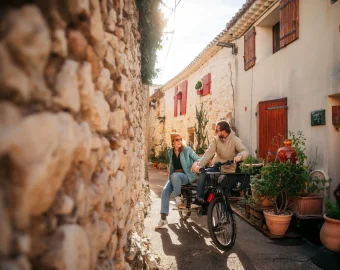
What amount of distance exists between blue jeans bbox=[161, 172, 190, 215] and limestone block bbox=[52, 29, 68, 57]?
3.77m

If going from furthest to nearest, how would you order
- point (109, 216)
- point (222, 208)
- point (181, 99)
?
point (181, 99) → point (222, 208) → point (109, 216)

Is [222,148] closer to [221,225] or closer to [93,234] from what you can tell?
[221,225]

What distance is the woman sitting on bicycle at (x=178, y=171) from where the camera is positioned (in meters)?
4.51

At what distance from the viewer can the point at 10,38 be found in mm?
713

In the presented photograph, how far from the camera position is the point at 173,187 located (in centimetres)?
462

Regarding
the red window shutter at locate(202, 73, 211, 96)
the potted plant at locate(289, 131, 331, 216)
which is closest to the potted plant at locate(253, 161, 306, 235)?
the potted plant at locate(289, 131, 331, 216)

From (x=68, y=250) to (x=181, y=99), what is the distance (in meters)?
13.3

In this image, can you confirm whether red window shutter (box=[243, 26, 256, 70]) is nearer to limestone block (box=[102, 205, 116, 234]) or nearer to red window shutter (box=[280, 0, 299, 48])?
red window shutter (box=[280, 0, 299, 48])

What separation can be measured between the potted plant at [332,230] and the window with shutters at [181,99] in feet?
32.8

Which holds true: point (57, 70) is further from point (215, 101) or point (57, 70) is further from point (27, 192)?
point (215, 101)

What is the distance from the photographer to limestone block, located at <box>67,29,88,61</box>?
103 centimetres

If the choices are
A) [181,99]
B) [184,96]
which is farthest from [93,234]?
[181,99]

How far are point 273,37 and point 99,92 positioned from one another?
6.81 m

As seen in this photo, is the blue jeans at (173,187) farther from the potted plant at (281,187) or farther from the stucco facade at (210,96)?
the stucco facade at (210,96)
